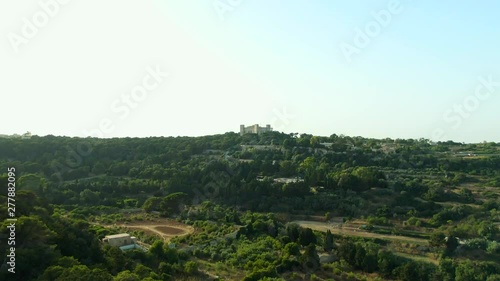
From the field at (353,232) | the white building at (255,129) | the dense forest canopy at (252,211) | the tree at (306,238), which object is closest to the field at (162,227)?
the dense forest canopy at (252,211)

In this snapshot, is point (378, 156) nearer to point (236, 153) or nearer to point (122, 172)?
point (236, 153)

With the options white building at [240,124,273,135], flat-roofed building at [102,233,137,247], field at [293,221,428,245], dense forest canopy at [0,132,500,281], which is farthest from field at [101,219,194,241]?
white building at [240,124,273,135]

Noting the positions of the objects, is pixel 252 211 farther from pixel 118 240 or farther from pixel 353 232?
pixel 118 240

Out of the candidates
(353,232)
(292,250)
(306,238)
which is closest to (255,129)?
(353,232)

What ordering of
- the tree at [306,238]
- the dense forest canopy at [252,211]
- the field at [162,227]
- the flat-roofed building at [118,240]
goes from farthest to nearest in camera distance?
the field at [162,227] < the tree at [306,238] < the flat-roofed building at [118,240] < the dense forest canopy at [252,211]

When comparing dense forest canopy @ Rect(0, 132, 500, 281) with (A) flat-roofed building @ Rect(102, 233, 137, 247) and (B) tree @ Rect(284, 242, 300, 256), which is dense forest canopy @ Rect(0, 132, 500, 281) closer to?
(B) tree @ Rect(284, 242, 300, 256)

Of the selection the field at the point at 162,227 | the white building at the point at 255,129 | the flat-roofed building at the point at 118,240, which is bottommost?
the field at the point at 162,227

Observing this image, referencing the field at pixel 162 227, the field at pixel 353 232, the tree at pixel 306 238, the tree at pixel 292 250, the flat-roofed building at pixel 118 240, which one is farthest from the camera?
the field at pixel 353 232

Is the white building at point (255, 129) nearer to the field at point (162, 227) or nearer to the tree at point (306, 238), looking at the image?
the field at point (162, 227)
